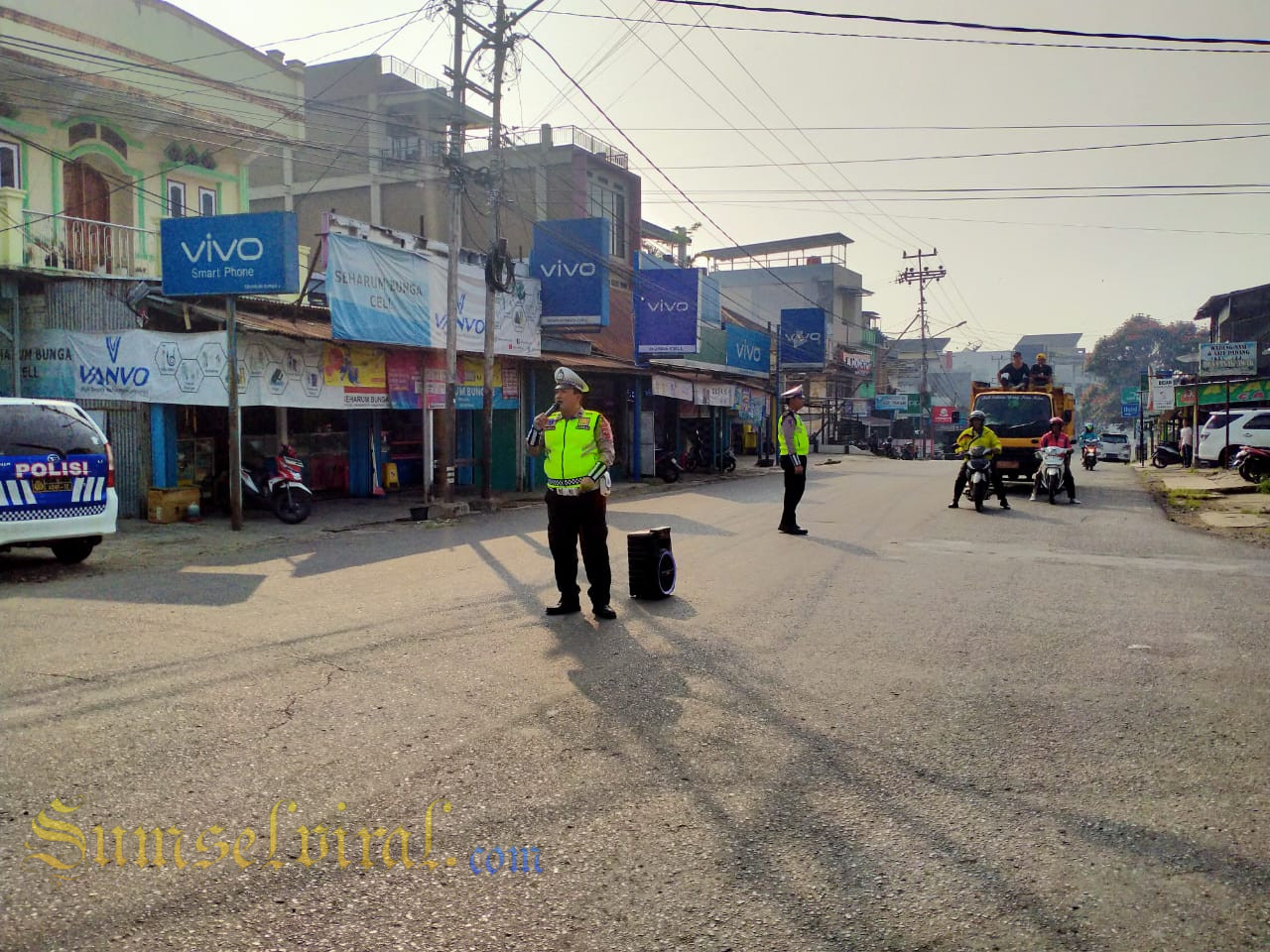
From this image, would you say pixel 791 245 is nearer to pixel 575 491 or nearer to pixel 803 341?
pixel 803 341

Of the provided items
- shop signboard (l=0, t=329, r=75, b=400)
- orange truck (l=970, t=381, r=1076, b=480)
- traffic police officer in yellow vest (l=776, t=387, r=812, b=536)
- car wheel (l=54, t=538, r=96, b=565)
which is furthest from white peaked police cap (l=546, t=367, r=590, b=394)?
orange truck (l=970, t=381, r=1076, b=480)

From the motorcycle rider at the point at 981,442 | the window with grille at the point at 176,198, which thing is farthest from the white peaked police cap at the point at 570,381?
the window with grille at the point at 176,198

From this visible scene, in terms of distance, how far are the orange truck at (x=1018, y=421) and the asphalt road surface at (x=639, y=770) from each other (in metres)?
12.0

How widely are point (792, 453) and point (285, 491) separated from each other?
7.64m

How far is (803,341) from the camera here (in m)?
42.3

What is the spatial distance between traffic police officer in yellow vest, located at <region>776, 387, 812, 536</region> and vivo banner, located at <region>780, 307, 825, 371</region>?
1169 inches

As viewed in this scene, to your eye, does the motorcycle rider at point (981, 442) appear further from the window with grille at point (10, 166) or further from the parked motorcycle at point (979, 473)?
the window with grille at point (10, 166)

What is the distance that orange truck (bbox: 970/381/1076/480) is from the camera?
20019 millimetres

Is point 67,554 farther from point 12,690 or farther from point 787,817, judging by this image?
point 787,817

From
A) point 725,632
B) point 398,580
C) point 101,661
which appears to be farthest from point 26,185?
point 725,632

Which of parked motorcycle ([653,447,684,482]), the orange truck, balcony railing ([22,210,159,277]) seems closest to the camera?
balcony railing ([22,210,159,277])

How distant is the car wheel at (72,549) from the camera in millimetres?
9914

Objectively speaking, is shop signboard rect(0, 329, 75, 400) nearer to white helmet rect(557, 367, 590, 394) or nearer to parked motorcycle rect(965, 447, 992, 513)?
white helmet rect(557, 367, 590, 394)

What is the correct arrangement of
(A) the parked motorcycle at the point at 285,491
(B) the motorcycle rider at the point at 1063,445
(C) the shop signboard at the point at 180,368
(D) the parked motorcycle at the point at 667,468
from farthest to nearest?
(D) the parked motorcycle at the point at 667,468
(B) the motorcycle rider at the point at 1063,445
(A) the parked motorcycle at the point at 285,491
(C) the shop signboard at the point at 180,368
